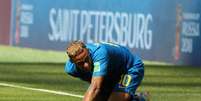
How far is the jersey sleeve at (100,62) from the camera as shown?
7727mm

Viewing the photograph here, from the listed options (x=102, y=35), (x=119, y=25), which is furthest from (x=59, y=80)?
(x=102, y=35)

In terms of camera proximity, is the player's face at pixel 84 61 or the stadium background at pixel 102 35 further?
the stadium background at pixel 102 35

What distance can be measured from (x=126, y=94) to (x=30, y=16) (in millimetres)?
17585

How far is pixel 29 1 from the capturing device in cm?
2581

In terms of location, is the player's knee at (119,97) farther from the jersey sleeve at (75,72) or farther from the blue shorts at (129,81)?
the jersey sleeve at (75,72)

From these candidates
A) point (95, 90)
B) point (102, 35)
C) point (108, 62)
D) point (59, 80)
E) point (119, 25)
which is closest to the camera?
point (95, 90)

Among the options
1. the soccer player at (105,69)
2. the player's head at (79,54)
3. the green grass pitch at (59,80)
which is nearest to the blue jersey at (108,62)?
the soccer player at (105,69)

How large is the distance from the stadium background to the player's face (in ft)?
21.9

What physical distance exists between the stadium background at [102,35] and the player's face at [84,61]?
6.66 m

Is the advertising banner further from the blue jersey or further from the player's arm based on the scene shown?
the player's arm

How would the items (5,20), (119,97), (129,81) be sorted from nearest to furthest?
(119,97) → (129,81) → (5,20)

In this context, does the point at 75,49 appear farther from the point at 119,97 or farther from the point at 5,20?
the point at 5,20

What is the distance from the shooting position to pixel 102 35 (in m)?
23.6

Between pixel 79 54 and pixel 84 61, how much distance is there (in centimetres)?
13
